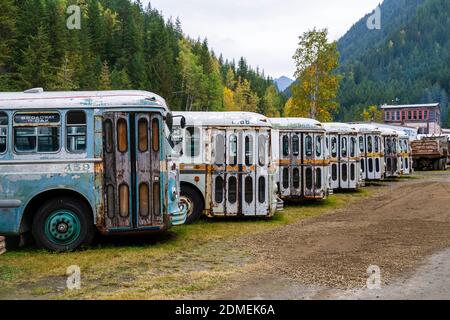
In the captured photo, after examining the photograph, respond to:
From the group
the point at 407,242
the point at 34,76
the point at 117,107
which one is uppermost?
the point at 34,76

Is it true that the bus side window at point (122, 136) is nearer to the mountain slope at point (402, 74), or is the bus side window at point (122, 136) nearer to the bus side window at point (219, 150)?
the bus side window at point (219, 150)

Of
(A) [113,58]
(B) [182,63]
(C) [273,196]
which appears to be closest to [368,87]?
(B) [182,63]

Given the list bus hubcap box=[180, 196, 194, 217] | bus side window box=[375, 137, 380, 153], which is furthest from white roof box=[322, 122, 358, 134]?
Answer: bus hubcap box=[180, 196, 194, 217]

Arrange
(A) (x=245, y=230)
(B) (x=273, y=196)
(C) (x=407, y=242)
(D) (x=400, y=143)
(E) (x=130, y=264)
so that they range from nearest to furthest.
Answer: (E) (x=130, y=264), (C) (x=407, y=242), (A) (x=245, y=230), (B) (x=273, y=196), (D) (x=400, y=143)

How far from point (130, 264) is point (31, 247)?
2.63 m

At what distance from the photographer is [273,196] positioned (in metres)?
13.8

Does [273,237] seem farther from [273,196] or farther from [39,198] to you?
[39,198]

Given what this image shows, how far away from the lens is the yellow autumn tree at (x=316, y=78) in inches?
1732

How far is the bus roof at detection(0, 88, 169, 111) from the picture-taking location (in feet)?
31.6

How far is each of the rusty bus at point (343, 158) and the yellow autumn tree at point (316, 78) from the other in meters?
21.4

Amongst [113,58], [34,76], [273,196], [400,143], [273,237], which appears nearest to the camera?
[273,237]

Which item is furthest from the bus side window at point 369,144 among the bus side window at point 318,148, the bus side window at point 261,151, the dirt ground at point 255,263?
the bus side window at point 261,151

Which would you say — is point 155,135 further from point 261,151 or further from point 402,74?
point 402,74

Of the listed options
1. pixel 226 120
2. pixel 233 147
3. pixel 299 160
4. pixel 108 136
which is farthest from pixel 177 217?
pixel 299 160
